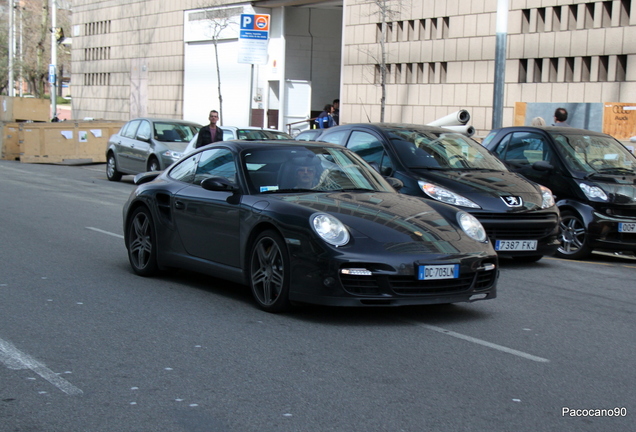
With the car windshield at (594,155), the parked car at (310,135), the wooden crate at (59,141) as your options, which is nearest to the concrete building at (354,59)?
the wooden crate at (59,141)

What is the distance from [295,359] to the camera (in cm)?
564

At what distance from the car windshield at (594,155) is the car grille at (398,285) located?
17.0 ft

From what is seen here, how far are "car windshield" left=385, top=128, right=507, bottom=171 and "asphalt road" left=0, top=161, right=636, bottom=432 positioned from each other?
2164 mm

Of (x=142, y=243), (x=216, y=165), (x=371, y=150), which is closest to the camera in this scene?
(x=216, y=165)

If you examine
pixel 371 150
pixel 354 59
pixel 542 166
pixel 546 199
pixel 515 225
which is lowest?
pixel 515 225

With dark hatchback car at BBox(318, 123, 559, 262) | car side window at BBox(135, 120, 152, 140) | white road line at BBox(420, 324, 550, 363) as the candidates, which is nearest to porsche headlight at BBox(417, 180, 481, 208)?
dark hatchback car at BBox(318, 123, 559, 262)

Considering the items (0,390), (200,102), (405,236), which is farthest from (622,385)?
(200,102)

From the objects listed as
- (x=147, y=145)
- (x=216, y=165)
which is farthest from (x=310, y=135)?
(x=147, y=145)

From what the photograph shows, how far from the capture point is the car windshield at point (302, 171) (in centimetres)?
754

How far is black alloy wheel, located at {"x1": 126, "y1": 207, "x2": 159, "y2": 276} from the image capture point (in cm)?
846

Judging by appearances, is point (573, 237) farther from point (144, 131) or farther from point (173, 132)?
point (144, 131)

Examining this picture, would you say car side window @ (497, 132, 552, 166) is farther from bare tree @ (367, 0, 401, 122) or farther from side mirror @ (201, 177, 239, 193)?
bare tree @ (367, 0, 401, 122)

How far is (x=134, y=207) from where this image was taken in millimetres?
8852

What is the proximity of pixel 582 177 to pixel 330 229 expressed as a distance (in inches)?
220
